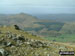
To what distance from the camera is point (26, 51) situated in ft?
143

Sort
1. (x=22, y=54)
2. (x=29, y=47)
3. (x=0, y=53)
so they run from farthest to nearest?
(x=29, y=47) → (x=22, y=54) → (x=0, y=53)

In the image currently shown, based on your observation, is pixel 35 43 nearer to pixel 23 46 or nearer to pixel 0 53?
pixel 23 46

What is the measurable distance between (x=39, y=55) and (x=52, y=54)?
358 cm

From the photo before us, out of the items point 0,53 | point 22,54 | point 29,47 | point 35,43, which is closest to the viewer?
point 0,53

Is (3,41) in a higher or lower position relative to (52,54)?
higher

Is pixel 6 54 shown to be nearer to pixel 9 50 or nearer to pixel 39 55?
pixel 9 50

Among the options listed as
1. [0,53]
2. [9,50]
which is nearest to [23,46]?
[9,50]

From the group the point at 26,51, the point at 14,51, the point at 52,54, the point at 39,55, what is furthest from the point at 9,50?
the point at 52,54

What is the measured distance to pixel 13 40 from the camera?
157 feet

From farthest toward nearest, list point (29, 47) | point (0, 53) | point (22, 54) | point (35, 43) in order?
point (35, 43) < point (29, 47) < point (22, 54) < point (0, 53)

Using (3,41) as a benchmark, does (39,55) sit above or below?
below

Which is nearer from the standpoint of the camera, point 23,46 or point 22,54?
point 22,54

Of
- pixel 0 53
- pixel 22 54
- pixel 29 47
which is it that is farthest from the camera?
pixel 29 47

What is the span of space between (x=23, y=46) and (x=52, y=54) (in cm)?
812
